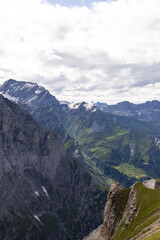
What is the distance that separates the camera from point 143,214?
7731 cm

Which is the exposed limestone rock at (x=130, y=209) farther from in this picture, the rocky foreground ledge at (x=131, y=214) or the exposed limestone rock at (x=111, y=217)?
the exposed limestone rock at (x=111, y=217)

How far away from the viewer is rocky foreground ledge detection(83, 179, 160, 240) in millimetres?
69688

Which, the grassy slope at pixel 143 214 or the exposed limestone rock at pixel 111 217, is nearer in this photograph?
the grassy slope at pixel 143 214

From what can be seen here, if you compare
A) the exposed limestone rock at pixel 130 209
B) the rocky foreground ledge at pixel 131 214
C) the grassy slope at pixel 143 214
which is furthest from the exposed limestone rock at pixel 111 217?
the grassy slope at pixel 143 214

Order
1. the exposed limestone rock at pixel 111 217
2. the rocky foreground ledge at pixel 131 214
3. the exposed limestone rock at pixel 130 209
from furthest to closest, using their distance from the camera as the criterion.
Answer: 1. the exposed limestone rock at pixel 111 217
2. the exposed limestone rock at pixel 130 209
3. the rocky foreground ledge at pixel 131 214

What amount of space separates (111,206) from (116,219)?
7752mm

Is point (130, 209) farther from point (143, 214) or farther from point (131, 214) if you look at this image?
point (143, 214)

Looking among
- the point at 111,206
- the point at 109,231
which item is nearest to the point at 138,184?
the point at 111,206

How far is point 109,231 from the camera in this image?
304 ft

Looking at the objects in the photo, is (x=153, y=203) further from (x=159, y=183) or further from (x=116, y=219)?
(x=159, y=183)

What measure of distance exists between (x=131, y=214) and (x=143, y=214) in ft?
23.2

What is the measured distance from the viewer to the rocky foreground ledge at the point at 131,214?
6969cm

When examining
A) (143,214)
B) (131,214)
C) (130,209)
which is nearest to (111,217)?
(130,209)

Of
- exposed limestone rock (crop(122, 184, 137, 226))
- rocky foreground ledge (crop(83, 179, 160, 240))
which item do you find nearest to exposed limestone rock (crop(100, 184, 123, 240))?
rocky foreground ledge (crop(83, 179, 160, 240))
